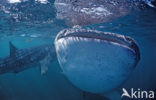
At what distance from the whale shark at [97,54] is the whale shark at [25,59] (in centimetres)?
575

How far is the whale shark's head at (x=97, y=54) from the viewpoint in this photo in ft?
8.40

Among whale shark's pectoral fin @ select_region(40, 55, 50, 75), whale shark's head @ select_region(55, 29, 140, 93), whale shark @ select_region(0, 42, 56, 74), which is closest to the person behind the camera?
whale shark's head @ select_region(55, 29, 140, 93)

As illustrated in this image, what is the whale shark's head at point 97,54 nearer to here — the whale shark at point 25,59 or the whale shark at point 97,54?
the whale shark at point 97,54

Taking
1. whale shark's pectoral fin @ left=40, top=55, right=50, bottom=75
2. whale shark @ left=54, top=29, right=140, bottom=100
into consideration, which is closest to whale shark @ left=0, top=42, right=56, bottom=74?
whale shark's pectoral fin @ left=40, top=55, right=50, bottom=75

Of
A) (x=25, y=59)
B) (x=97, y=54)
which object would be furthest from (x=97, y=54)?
(x=25, y=59)

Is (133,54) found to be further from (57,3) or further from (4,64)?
(4,64)

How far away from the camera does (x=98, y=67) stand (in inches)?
108

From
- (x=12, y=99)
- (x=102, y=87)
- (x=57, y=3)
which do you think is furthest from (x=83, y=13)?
(x=12, y=99)

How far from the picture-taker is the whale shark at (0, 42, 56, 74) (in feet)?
31.1

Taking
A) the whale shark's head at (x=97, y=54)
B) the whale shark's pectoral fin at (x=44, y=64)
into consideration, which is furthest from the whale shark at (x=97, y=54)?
the whale shark's pectoral fin at (x=44, y=64)

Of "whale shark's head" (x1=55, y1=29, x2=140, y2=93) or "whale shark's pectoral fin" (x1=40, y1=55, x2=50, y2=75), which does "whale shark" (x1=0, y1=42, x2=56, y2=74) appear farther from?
"whale shark's head" (x1=55, y1=29, x2=140, y2=93)

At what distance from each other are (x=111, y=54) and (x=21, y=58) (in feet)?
28.5

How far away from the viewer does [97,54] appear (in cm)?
260

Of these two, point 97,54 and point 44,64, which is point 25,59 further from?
point 97,54
